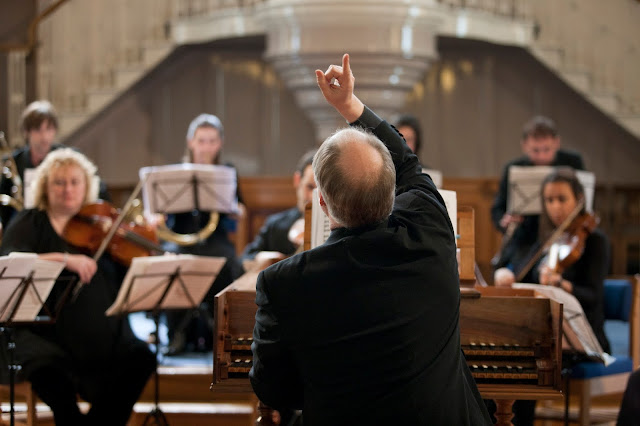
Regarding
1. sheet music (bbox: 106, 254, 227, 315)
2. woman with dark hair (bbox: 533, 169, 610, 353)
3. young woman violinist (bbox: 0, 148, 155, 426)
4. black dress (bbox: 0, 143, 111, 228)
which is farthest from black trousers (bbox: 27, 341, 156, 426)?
woman with dark hair (bbox: 533, 169, 610, 353)

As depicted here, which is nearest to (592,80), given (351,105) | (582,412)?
(582,412)

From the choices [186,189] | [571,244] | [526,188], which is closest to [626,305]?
[571,244]

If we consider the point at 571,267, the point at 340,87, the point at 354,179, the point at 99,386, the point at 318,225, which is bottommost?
the point at 99,386

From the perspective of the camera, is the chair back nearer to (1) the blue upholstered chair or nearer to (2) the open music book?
(1) the blue upholstered chair

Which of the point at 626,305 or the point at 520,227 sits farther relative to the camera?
the point at 520,227

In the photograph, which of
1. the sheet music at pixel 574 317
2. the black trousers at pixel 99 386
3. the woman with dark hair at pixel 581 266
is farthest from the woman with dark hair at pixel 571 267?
the black trousers at pixel 99 386

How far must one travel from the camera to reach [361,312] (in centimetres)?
230

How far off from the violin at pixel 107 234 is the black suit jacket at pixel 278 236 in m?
0.57

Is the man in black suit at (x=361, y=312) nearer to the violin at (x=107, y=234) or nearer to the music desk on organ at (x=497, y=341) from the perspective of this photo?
the music desk on organ at (x=497, y=341)

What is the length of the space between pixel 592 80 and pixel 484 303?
556cm

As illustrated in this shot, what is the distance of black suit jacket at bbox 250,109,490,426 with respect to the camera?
2.30 metres

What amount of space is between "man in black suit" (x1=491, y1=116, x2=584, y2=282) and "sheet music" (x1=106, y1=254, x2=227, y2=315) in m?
1.87

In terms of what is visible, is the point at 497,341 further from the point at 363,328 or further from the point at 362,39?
the point at 362,39

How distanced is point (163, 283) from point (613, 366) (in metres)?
2.05
